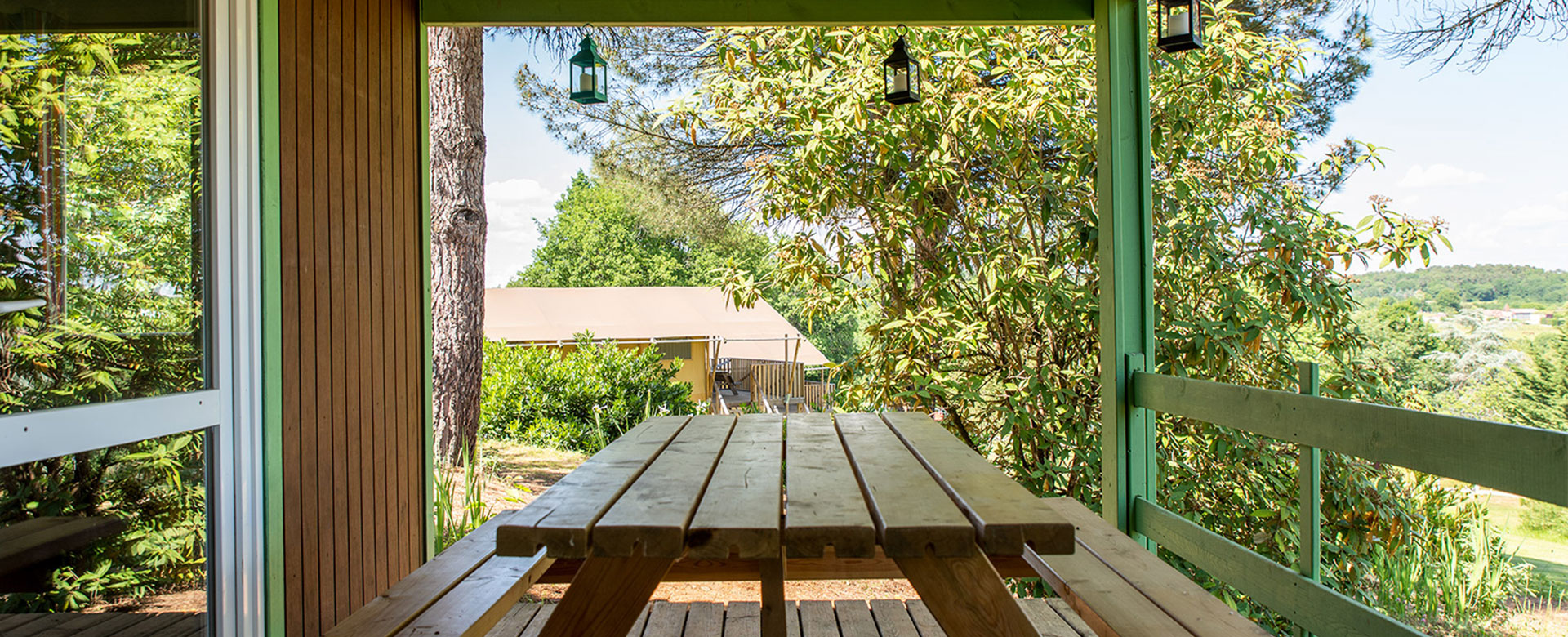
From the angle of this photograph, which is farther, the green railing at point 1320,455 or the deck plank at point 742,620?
the deck plank at point 742,620

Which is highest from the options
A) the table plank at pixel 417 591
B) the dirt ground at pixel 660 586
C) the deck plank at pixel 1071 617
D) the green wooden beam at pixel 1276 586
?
the table plank at pixel 417 591

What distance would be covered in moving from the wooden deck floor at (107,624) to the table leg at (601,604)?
0.80 meters

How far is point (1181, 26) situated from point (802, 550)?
2088mm

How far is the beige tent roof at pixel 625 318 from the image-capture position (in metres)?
13.2

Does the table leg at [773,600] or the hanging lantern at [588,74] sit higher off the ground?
the hanging lantern at [588,74]

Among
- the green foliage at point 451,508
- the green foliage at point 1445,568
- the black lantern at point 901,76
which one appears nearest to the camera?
the black lantern at point 901,76

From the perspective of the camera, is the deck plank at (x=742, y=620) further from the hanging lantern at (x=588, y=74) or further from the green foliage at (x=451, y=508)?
the hanging lantern at (x=588, y=74)

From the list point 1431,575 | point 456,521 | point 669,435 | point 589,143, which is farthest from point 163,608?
point 589,143

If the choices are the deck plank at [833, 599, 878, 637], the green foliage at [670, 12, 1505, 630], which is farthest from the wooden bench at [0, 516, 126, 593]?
the green foliage at [670, 12, 1505, 630]

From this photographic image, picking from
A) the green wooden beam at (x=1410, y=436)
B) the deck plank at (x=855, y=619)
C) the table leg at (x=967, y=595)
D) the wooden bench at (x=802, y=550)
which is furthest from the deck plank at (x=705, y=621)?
the green wooden beam at (x=1410, y=436)

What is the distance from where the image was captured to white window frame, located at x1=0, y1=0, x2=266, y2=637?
1.73 metres

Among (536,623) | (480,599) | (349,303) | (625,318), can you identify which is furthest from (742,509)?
(625,318)

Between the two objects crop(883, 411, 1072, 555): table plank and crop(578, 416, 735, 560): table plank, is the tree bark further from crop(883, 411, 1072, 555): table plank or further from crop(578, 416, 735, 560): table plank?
crop(883, 411, 1072, 555): table plank

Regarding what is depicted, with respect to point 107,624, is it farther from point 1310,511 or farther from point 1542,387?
point 1542,387
